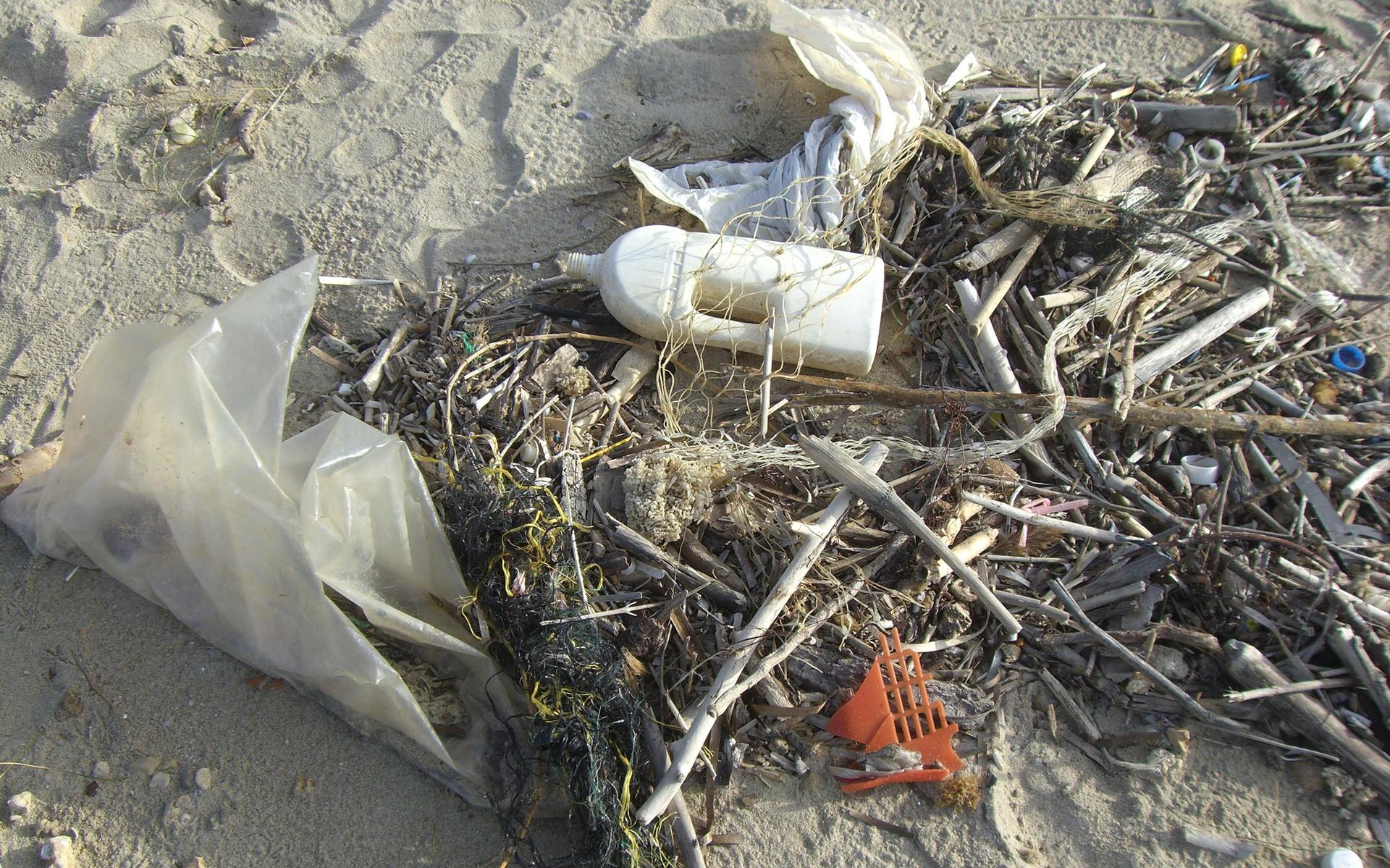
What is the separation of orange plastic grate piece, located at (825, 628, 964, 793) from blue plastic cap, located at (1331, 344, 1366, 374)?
70.3 inches

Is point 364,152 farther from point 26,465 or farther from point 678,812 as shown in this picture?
point 678,812

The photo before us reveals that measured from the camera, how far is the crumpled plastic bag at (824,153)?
285cm

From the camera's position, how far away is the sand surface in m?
2.12

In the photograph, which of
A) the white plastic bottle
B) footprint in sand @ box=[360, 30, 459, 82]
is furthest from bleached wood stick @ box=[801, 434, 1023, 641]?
footprint in sand @ box=[360, 30, 459, 82]

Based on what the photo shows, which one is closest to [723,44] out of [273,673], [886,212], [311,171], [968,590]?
[886,212]

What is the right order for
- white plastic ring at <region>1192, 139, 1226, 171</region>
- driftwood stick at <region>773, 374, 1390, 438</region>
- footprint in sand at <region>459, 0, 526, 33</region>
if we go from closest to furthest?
driftwood stick at <region>773, 374, 1390, 438</region>
white plastic ring at <region>1192, 139, 1226, 171</region>
footprint in sand at <region>459, 0, 526, 33</region>

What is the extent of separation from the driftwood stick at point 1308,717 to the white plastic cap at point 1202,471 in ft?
1.66

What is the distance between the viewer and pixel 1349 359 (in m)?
2.73

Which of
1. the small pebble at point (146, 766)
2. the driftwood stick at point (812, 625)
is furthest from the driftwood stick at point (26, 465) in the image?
the driftwood stick at point (812, 625)

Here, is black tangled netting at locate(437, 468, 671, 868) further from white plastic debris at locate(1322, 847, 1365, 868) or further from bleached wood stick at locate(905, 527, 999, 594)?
white plastic debris at locate(1322, 847, 1365, 868)

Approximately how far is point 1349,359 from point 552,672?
8.93 ft

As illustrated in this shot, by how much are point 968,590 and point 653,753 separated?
1020 mm

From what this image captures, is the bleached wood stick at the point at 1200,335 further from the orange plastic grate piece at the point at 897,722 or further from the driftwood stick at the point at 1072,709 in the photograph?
the orange plastic grate piece at the point at 897,722

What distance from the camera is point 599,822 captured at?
1.99m
